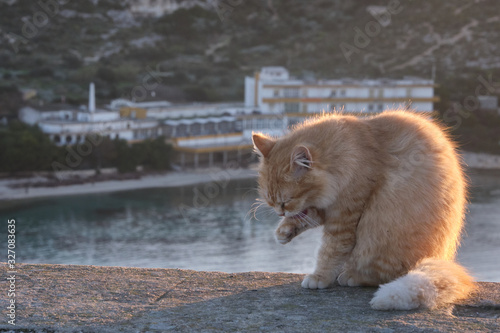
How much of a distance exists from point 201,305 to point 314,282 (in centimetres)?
30

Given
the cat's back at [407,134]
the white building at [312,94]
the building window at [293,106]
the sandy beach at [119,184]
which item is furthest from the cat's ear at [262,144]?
the building window at [293,106]

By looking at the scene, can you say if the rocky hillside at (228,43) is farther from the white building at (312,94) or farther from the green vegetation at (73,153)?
the green vegetation at (73,153)

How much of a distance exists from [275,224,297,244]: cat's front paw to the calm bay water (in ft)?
28.5

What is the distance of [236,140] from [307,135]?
18594 mm

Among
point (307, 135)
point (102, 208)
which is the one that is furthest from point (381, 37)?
point (307, 135)

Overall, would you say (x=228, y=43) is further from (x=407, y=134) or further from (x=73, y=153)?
(x=407, y=134)

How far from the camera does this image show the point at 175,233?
560 inches

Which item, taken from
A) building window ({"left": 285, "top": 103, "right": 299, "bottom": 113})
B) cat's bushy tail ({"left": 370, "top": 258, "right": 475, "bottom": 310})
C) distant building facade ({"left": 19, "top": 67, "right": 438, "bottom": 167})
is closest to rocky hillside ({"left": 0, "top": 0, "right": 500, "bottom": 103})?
distant building facade ({"left": 19, "top": 67, "right": 438, "bottom": 167})

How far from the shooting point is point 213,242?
13195 millimetres

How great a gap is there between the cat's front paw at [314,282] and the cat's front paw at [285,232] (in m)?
0.11

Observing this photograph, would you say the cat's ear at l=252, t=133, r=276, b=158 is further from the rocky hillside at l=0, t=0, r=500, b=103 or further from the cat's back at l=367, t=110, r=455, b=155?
the rocky hillside at l=0, t=0, r=500, b=103

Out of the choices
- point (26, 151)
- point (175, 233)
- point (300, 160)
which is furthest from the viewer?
point (26, 151)

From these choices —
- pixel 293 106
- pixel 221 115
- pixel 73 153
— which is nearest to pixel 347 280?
pixel 73 153

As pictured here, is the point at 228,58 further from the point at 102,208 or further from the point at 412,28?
the point at 102,208
